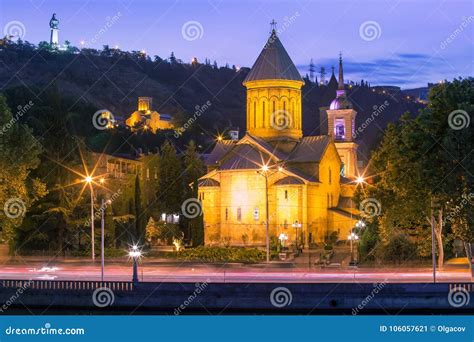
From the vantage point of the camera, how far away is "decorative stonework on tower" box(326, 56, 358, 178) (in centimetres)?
8819

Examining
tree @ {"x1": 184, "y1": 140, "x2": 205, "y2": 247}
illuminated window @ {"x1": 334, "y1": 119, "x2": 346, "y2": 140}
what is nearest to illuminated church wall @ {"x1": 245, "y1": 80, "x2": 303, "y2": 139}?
tree @ {"x1": 184, "y1": 140, "x2": 205, "y2": 247}

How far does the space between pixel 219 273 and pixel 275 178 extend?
25.1 metres

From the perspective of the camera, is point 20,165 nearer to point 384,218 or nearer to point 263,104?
point 384,218

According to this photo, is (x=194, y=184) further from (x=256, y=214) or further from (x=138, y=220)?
(x=138, y=220)

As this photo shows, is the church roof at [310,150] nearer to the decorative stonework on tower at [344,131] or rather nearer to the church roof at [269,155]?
the church roof at [269,155]

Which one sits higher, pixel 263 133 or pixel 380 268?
pixel 263 133

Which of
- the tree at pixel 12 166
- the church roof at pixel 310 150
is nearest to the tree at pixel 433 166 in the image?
the tree at pixel 12 166

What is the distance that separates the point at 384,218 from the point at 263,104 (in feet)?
82.7

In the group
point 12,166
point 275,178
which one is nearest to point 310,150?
point 275,178

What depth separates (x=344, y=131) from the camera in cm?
9025

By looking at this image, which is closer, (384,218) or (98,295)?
(98,295)

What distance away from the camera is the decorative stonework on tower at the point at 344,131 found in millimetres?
88188

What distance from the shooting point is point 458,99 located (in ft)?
139

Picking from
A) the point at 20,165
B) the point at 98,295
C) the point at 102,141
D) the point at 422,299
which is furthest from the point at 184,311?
the point at 102,141
